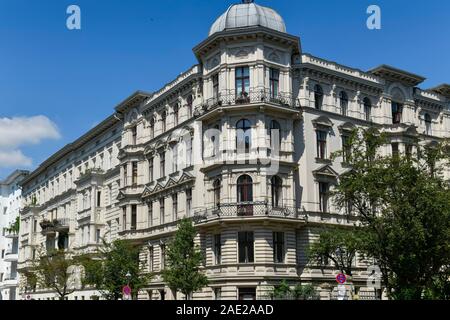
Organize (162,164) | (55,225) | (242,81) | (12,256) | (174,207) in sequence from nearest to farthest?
1. (242,81)
2. (174,207)
3. (162,164)
4. (55,225)
5. (12,256)

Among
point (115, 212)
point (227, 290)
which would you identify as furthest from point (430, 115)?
point (115, 212)

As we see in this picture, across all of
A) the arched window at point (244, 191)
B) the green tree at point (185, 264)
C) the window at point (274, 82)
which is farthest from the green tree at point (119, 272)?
the window at point (274, 82)

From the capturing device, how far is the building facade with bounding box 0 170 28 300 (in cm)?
9488

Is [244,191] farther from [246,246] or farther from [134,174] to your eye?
[134,174]

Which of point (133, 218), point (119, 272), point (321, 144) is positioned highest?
point (321, 144)

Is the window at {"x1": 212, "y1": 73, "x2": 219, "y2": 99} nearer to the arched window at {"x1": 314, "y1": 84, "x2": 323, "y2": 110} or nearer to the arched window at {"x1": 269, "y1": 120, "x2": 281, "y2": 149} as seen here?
A: the arched window at {"x1": 269, "y1": 120, "x2": 281, "y2": 149}

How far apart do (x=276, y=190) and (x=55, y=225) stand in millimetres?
39150

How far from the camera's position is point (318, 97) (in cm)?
4538

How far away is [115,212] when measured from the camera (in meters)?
58.1

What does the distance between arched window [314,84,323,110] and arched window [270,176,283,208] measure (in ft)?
24.1

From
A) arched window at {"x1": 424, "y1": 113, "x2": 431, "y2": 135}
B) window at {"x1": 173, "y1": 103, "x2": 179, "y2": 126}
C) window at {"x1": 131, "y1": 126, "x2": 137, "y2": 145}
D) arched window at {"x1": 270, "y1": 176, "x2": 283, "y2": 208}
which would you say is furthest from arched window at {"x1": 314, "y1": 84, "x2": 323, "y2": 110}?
window at {"x1": 131, "y1": 126, "x2": 137, "y2": 145}

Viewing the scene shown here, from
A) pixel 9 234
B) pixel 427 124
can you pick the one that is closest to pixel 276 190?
pixel 427 124

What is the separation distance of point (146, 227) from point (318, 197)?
16.3 metres
